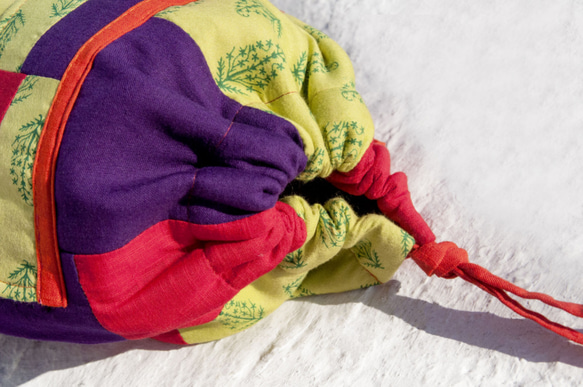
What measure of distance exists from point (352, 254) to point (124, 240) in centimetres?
38

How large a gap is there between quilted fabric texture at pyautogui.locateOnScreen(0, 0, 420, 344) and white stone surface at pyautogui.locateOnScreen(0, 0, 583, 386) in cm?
15

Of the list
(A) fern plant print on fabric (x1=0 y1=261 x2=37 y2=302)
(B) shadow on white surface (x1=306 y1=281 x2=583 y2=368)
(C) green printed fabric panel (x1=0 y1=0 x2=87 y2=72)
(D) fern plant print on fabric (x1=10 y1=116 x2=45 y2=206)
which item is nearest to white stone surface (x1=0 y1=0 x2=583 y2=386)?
(B) shadow on white surface (x1=306 y1=281 x2=583 y2=368)

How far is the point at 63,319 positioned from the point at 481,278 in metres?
0.58

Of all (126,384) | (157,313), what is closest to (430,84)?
(157,313)

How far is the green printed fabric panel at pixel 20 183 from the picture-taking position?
1.92 ft

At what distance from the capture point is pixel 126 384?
0.83 metres

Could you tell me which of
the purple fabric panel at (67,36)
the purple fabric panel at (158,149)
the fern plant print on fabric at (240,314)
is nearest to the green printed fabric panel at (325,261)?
the fern plant print on fabric at (240,314)

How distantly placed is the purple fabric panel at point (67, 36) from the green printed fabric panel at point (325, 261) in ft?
1.13

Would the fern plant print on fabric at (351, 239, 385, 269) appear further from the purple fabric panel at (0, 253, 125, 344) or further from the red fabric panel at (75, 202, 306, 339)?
the purple fabric panel at (0, 253, 125, 344)

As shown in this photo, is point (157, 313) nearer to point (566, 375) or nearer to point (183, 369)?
point (183, 369)

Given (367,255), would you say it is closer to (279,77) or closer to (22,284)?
(279,77)

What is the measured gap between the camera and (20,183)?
586mm

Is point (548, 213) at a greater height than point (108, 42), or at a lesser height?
lesser

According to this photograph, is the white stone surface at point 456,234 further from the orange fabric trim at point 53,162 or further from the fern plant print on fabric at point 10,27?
the fern plant print on fabric at point 10,27
